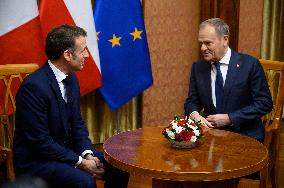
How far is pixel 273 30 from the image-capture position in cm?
540

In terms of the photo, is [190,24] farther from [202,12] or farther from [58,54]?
[58,54]

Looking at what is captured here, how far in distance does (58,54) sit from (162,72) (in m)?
2.39

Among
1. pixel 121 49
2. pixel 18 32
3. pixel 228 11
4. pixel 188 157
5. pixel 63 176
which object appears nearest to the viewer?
pixel 188 157

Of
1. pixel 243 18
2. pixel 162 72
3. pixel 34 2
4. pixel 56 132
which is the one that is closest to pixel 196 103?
pixel 56 132

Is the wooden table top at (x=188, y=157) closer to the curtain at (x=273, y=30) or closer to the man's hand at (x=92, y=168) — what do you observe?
the man's hand at (x=92, y=168)

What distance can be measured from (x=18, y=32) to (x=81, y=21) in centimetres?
49

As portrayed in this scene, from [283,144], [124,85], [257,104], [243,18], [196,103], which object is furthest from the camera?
[243,18]

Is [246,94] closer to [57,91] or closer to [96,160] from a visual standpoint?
[96,160]

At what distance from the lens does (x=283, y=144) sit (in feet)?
15.0

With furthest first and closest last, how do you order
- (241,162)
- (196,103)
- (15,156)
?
(196,103), (15,156), (241,162)

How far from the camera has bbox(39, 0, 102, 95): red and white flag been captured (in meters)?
3.47

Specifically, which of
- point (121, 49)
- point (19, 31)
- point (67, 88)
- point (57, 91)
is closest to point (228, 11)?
point (121, 49)

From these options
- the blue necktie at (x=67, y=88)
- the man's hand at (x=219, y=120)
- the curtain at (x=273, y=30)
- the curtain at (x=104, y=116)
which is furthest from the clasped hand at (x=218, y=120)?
the curtain at (x=273, y=30)

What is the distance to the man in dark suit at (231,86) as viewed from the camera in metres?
2.76
